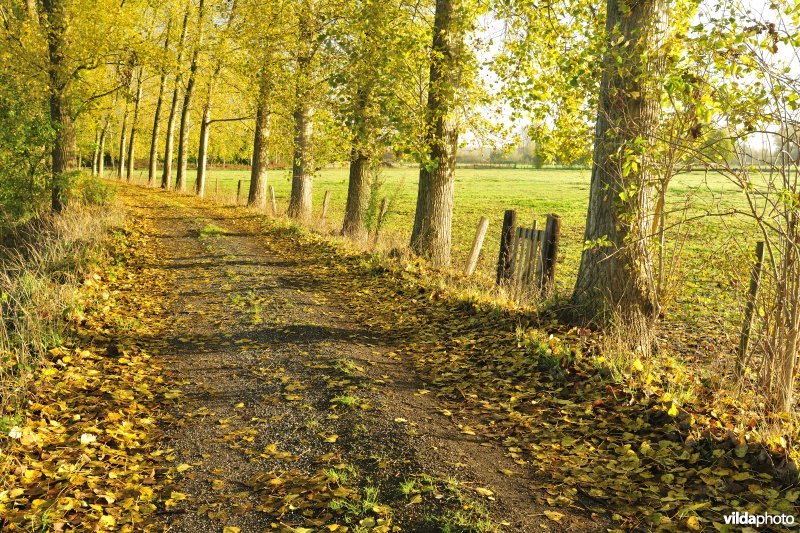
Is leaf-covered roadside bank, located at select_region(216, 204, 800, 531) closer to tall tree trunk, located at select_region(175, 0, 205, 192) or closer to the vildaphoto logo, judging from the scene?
the vildaphoto logo

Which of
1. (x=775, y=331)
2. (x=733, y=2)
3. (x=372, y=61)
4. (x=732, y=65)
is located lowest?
(x=775, y=331)

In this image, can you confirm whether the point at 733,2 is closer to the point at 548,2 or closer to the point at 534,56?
the point at 548,2

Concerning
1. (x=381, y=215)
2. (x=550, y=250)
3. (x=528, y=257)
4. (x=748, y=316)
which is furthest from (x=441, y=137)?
(x=748, y=316)

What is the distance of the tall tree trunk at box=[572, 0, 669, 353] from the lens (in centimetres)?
648

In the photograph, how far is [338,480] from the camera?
4551 millimetres

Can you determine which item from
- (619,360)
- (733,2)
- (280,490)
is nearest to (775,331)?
(619,360)

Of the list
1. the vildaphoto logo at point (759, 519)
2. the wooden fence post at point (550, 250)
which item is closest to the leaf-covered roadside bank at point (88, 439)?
the vildaphoto logo at point (759, 519)

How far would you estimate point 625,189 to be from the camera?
6.51 m

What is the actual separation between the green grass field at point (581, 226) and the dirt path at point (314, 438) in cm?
314

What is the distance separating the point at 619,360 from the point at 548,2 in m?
5.49

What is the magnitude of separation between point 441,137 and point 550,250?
376cm

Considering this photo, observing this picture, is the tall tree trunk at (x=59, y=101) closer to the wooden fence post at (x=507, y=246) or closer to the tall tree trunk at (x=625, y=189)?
the wooden fence post at (x=507, y=246)

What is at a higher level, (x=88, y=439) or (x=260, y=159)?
(x=260, y=159)

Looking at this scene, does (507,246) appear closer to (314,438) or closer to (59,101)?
(314,438)
